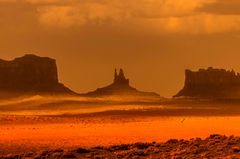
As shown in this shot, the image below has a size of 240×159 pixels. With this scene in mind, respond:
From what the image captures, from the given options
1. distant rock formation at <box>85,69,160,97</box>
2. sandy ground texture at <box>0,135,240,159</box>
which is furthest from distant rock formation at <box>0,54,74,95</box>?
sandy ground texture at <box>0,135,240,159</box>

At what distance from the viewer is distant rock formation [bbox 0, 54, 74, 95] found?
100875mm

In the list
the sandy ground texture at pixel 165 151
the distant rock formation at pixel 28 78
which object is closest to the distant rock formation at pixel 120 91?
the distant rock formation at pixel 28 78

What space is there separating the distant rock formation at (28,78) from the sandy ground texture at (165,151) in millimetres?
78374

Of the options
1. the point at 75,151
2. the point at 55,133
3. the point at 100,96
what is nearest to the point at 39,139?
the point at 55,133

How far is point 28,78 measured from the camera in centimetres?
10269

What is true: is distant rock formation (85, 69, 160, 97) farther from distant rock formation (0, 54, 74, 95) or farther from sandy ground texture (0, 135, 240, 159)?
sandy ground texture (0, 135, 240, 159)

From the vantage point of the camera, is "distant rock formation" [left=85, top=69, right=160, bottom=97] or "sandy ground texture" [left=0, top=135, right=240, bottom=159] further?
"distant rock formation" [left=85, top=69, right=160, bottom=97]

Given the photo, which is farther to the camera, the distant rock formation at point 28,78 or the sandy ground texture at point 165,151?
the distant rock formation at point 28,78

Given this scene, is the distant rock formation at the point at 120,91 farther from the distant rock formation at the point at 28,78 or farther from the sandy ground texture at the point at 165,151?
the sandy ground texture at the point at 165,151

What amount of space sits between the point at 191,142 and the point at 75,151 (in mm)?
3598

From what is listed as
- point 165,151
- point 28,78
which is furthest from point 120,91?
point 165,151

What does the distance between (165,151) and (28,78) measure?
8299 cm

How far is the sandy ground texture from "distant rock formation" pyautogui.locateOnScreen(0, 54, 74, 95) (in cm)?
7837

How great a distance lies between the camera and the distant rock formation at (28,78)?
101 metres
